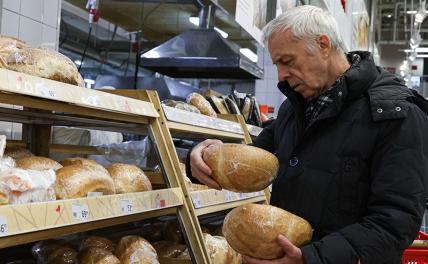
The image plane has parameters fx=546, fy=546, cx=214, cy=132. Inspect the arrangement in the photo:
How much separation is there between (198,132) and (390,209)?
3.90ft

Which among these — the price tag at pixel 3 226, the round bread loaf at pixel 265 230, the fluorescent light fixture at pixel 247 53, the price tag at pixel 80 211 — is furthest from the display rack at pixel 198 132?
the fluorescent light fixture at pixel 247 53

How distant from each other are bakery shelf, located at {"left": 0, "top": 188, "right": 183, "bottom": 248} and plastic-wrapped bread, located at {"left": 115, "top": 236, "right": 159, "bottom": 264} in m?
0.20

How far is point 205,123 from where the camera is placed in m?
2.62

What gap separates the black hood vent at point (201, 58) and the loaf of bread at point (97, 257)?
351cm

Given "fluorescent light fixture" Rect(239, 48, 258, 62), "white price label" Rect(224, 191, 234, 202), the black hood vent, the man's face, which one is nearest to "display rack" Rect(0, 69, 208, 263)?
"white price label" Rect(224, 191, 234, 202)

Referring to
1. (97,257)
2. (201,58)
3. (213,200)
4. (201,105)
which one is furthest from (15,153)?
(201,58)

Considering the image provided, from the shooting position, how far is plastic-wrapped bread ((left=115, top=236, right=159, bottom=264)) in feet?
6.30

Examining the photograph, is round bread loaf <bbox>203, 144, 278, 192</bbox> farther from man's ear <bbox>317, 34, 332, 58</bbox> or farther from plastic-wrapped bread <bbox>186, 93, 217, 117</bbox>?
plastic-wrapped bread <bbox>186, 93, 217, 117</bbox>

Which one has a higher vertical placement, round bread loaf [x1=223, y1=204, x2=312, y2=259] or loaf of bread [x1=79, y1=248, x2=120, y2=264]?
round bread loaf [x1=223, y1=204, x2=312, y2=259]

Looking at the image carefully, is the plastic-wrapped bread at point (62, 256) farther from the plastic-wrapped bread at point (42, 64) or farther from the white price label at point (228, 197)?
the white price label at point (228, 197)

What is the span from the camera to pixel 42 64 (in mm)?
1733

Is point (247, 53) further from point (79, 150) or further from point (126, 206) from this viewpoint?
point (126, 206)

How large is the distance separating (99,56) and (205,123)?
10.2m

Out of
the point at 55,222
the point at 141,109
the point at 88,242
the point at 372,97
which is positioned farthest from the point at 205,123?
the point at 55,222
